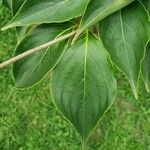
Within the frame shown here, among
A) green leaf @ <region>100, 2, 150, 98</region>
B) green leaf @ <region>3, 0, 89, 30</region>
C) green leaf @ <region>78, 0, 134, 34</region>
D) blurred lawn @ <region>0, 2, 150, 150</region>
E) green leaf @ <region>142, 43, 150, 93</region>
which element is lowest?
blurred lawn @ <region>0, 2, 150, 150</region>

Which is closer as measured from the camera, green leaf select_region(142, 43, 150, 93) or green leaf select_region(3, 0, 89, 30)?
green leaf select_region(3, 0, 89, 30)

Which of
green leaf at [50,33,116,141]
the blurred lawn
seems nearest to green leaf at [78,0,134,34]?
green leaf at [50,33,116,141]

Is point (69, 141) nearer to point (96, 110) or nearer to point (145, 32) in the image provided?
point (96, 110)

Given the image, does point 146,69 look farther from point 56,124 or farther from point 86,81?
point 56,124

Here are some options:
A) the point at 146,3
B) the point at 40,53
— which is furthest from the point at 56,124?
the point at 146,3

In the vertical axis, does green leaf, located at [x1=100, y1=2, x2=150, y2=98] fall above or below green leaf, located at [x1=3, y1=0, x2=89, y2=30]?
below

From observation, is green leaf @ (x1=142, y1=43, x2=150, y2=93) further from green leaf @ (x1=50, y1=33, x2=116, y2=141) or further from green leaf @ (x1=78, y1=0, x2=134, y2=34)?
green leaf @ (x1=78, y1=0, x2=134, y2=34)

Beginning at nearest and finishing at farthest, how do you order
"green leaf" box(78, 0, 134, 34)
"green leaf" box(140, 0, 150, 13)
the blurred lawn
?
"green leaf" box(78, 0, 134, 34)
"green leaf" box(140, 0, 150, 13)
the blurred lawn
